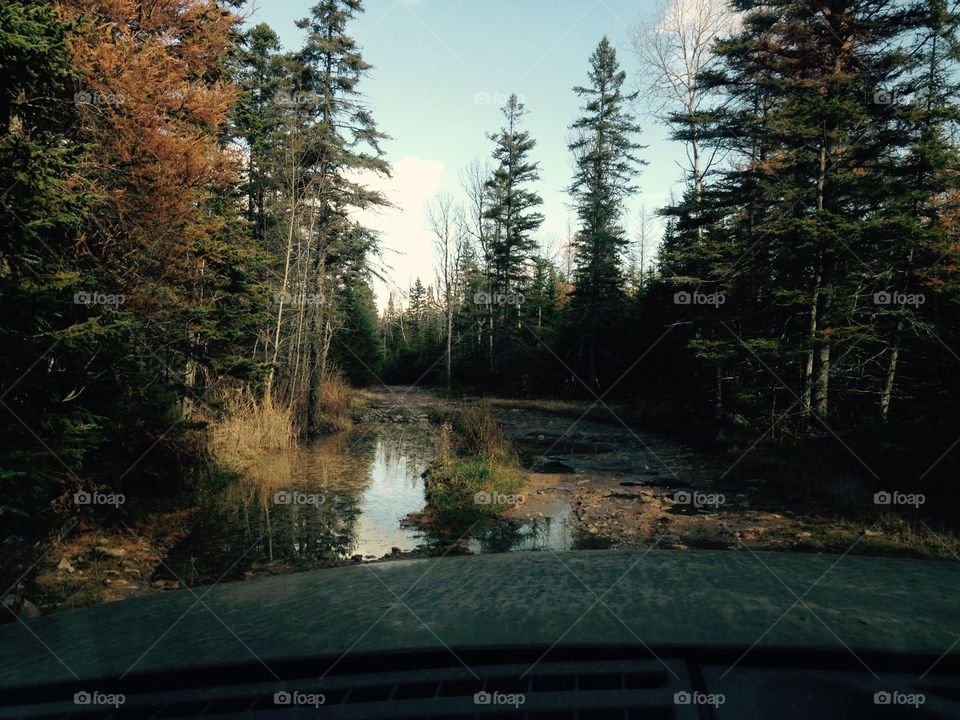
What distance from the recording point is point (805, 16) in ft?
44.7

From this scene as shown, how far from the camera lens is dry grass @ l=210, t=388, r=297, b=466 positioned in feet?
41.8

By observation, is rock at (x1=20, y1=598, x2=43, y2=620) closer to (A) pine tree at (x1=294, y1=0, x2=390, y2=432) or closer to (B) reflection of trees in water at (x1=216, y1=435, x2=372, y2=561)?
(B) reflection of trees in water at (x1=216, y1=435, x2=372, y2=561)

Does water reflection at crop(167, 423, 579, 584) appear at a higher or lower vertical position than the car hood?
lower

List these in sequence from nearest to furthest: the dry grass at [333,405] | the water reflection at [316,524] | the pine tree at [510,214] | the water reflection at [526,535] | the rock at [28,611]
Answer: the rock at [28,611] < the water reflection at [316,524] < the water reflection at [526,535] < the dry grass at [333,405] < the pine tree at [510,214]

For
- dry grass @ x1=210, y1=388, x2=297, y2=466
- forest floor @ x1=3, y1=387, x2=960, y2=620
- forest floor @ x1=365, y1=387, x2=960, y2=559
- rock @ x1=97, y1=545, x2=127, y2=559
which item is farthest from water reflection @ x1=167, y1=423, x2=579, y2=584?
forest floor @ x1=365, y1=387, x2=960, y2=559

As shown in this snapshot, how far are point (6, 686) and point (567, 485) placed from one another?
11385mm

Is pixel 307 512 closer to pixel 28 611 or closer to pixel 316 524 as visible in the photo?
pixel 316 524

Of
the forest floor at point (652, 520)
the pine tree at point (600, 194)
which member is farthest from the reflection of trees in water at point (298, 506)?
the pine tree at point (600, 194)

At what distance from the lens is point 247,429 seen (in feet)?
46.3

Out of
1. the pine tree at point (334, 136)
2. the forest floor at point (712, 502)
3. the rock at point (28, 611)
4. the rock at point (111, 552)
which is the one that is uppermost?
the pine tree at point (334, 136)

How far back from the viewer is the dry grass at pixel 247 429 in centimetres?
1274

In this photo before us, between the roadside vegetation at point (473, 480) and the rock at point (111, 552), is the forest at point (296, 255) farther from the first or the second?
the roadside vegetation at point (473, 480)

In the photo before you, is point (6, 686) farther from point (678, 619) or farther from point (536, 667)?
point (678, 619)

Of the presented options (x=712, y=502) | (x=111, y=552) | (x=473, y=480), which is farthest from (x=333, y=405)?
(x=712, y=502)
